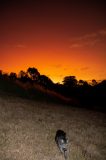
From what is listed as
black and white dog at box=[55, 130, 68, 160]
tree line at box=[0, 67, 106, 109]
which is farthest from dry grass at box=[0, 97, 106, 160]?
tree line at box=[0, 67, 106, 109]

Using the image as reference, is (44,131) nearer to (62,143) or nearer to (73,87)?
(62,143)

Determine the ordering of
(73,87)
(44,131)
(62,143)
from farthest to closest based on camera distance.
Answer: (73,87) < (44,131) < (62,143)

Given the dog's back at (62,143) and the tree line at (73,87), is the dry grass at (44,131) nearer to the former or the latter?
the dog's back at (62,143)

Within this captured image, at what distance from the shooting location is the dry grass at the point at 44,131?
25.5 meters

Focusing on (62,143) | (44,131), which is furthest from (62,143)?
(44,131)

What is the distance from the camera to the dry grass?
2551 centimetres

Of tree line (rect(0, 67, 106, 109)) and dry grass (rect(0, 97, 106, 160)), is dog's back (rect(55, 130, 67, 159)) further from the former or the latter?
tree line (rect(0, 67, 106, 109))

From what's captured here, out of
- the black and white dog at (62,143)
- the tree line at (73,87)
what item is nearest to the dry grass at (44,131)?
the black and white dog at (62,143)

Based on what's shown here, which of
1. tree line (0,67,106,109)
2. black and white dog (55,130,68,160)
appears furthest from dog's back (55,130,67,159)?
tree line (0,67,106,109)

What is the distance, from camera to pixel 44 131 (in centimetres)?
3012

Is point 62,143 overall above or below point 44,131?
below

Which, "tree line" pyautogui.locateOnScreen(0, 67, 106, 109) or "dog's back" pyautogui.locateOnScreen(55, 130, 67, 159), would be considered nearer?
"dog's back" pyautogui.locateOnScreen(55, 130, 67, 159)

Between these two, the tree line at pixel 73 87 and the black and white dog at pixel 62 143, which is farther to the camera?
the tree line at pixel 73 87

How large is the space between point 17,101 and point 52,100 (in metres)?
10.3
